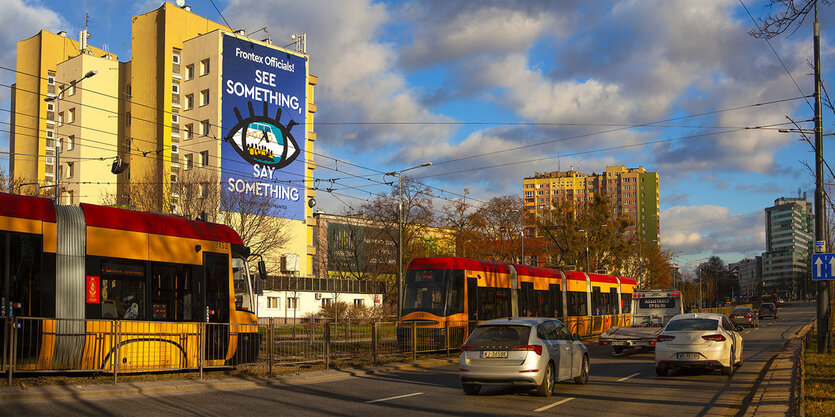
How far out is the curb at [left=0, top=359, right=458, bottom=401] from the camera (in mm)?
12930

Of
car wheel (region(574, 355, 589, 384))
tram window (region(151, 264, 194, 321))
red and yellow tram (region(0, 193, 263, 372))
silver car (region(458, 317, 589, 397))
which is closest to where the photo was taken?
silver car (region(458, 317, 589, 397))

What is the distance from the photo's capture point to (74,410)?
11.7 meters

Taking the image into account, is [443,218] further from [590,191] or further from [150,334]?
[590,191]

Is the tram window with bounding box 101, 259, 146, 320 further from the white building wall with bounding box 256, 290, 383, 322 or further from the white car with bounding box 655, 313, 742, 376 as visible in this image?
the white building wall with bounding box 256, 290, 383, 322

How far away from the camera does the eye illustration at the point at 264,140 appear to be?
64.1 meters

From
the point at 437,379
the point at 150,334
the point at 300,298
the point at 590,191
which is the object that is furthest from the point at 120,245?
the point at 590,191

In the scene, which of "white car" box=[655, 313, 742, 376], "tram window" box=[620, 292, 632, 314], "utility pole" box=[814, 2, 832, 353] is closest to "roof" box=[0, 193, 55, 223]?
"white car" box=[655, 313, 742, 376]

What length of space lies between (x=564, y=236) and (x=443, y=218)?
11.3 metres

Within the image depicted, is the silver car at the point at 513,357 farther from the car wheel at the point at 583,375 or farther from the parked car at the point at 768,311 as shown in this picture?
the parked car at the point at 768,311

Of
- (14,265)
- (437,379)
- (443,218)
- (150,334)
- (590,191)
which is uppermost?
(590,191)

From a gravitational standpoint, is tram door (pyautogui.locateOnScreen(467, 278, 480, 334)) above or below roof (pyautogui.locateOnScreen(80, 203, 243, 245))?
below

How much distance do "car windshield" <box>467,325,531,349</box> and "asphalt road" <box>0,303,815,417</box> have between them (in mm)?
1001

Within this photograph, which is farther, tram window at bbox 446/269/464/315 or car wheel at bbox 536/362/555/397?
tram window at bbox 446/269/464/315

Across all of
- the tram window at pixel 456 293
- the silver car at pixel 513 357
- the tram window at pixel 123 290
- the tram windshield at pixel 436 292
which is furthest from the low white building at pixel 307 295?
the silver car at pixel 513 357
